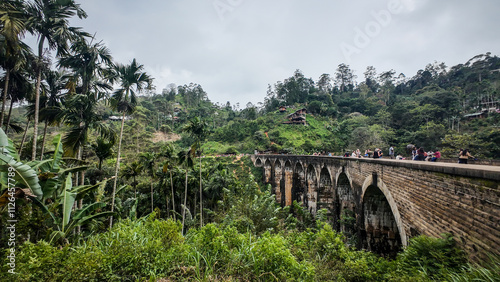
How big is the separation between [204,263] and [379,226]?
828 centimetres

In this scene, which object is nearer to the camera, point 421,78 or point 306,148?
point 306,148

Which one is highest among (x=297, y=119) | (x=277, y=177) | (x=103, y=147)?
(x=297, y=119)

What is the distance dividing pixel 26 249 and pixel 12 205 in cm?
132

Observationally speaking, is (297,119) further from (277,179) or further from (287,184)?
(287,184)

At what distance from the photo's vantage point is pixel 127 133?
30000mm

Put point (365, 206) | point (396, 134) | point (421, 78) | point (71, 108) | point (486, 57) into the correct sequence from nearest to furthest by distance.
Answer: point (71, 108), point (365, 206), point (396, 134), point (486, 57), point (421, 78)

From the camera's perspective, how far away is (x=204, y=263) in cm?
378

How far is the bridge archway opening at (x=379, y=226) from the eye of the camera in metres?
8.49

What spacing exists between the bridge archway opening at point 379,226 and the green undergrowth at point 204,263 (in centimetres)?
424

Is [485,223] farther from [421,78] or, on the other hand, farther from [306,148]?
[421,78]

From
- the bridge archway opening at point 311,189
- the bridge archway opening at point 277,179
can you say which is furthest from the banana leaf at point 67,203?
the bridge archway opening at point 277,179

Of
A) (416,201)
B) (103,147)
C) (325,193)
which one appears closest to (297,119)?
(325,193)

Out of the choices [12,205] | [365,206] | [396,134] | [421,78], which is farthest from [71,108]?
[421,78]

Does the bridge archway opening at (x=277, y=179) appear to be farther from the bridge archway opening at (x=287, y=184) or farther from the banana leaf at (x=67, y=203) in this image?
the banana leaf at (x=67, y=203)
